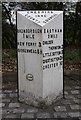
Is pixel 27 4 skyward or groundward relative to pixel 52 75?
skyward

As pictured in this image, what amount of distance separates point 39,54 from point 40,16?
64cm

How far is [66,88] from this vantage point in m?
5.20

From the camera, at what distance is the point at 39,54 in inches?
154

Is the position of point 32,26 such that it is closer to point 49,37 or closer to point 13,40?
point 49,37

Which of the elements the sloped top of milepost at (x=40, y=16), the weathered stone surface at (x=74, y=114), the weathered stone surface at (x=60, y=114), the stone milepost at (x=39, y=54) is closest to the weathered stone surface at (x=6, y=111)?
the stone milepost at (x=39, y=54)

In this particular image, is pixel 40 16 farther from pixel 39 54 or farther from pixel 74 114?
pixel 74 114

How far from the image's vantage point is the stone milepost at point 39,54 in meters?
3.90

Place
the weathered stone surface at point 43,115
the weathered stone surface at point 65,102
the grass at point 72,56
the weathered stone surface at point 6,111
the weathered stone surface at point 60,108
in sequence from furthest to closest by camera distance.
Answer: the grass at point 72,56 → the weathered stone surface at point 65,102 → the weathered stone surface at point 60,108 → the weathered stone surface at point 6,111 → the weathered stone surface at point 43,115

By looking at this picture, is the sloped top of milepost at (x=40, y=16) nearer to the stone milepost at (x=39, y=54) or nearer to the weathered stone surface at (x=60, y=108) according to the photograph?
the stone milepost at (x=39, y=54)

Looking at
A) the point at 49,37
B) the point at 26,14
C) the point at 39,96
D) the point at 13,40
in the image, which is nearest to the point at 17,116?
the point at 39,96

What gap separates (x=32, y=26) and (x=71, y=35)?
4158mm

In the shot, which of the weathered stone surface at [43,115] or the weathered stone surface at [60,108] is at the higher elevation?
the weathered stone surface at [43,115]

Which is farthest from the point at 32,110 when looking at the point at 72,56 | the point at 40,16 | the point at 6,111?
the point at 72,56

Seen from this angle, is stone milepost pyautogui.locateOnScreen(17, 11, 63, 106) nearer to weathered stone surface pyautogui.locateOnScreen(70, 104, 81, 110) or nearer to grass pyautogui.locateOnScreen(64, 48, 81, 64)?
weathered stone surface pyautogui.locateOnScreen(70, 104, 81, 110)
